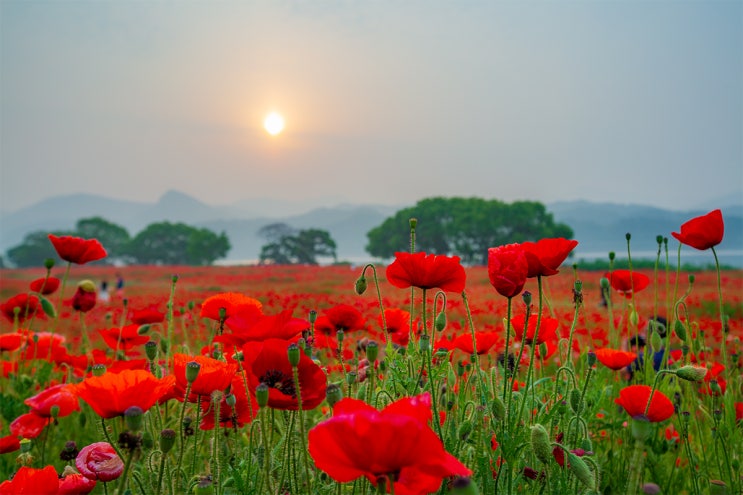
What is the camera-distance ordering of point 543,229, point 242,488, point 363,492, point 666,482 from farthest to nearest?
point 543,229 < point 666,482 < point 242,488 < point 363,492

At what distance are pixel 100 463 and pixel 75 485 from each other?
0.09 m

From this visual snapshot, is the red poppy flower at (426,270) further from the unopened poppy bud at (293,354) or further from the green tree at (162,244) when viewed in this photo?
the green tree at (162,244)

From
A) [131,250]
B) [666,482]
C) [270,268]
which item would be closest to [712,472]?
[666,482]

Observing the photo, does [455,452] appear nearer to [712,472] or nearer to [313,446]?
[313,446]

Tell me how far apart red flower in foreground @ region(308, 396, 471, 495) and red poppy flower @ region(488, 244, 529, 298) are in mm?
492

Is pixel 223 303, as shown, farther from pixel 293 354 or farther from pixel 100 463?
pixel 293 354

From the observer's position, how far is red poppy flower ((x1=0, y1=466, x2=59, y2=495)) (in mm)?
1188

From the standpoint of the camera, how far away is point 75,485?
4.40 ft

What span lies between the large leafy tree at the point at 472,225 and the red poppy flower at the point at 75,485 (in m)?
35.6

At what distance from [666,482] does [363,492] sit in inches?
68.3

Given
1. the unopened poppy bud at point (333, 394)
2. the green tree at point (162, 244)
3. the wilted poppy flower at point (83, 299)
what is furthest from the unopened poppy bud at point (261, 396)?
the green tree at point (162, 244)

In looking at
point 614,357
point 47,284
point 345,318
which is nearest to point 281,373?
point 345,318

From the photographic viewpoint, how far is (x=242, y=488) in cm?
139

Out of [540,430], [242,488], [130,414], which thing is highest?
[130,414]
